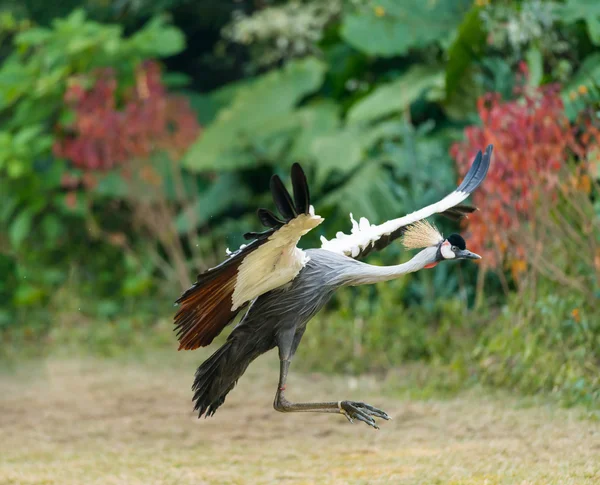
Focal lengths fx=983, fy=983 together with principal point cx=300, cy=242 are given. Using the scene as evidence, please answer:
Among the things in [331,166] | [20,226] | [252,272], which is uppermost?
[252,272]

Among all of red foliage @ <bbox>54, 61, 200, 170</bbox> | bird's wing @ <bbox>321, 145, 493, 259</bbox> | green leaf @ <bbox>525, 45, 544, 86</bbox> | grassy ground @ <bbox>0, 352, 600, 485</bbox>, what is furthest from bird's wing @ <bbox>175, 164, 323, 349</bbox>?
red foliage @ <bbox>54, 61, 200, 170</bbox>

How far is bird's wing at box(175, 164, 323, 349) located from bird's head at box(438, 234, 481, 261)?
65 cm

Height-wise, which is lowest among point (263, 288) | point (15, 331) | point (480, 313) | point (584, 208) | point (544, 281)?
point (15, 331)

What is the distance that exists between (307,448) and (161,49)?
6518 millimetres

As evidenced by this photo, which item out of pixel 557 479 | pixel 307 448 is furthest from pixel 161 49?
pixel 557 479

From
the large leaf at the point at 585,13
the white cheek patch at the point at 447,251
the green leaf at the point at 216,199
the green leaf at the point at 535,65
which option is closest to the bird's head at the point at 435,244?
the white cheek patch at the point at 447,251

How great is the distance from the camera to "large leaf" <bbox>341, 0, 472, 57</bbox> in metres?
9.90

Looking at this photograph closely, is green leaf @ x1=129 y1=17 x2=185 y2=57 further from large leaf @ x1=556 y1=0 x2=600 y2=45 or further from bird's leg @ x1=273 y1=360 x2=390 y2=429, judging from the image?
bird's leg @ x1=273 y1=360 x2=390 y2=429

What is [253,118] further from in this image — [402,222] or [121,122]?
[402,222]

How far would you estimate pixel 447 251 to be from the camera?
4.60 meters

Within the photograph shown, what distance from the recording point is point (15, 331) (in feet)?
35.0

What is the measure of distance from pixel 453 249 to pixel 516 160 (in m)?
2.39

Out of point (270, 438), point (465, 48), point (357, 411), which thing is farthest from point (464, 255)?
point (465, 48)

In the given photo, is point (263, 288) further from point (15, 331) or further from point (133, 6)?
point (133, 6)
